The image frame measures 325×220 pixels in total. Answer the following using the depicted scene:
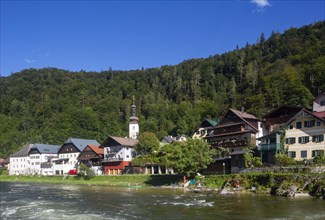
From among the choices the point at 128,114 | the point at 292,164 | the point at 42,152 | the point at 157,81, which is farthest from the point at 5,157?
the point at 292,164

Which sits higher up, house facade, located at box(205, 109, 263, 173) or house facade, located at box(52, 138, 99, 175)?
house facade, located at box(205, 109, 263, 173)

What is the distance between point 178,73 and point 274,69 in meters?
59.9

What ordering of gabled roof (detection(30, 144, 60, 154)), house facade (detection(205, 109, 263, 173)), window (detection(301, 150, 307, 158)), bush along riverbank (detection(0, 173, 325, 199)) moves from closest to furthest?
bush along riverbank (detection(0, 173, 325, 199)) < window (detection(301, 150, 307, 158)) < house facade (detection(205, 109, 263, 173)) < gabled roof (detection(30, 144, 60, 154))

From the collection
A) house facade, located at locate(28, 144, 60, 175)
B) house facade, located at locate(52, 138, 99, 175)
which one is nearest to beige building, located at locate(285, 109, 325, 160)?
house facade, located at locate(52, 138, 99, 175)

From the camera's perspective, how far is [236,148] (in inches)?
2539

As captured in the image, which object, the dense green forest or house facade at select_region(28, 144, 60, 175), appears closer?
house facade at select_region(28, 144, 60, 175)

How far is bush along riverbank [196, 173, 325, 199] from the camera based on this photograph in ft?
130

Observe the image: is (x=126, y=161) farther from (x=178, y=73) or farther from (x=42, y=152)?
(x=178, y=73)

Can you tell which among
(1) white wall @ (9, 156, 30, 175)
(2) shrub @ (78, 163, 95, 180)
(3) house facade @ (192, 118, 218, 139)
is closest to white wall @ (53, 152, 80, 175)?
(1) white wall @ (9, 156, 30, 175)

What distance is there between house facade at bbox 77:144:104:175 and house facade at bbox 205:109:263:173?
33.5 m

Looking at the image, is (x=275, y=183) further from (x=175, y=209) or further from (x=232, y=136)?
(x=232, y=136)

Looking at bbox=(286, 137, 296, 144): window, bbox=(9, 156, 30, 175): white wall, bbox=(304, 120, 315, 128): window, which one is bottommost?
bbox=(9, 156, 30, 175): white wall

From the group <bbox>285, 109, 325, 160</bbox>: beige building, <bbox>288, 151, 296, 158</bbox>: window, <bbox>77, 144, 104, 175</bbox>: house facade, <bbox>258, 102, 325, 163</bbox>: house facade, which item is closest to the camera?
<bbox>285, 109, 325, 160</bbox>: beige building

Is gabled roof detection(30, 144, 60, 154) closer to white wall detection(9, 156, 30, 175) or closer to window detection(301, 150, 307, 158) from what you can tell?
white wall detection(9, 156, 30, 175)
